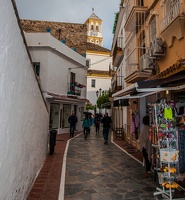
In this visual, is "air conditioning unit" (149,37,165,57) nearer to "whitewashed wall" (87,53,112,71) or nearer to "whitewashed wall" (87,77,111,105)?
"whitewashed wall" (87,53,112,71)

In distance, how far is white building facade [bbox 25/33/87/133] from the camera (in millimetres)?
17859

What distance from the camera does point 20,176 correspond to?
3740 millimetres

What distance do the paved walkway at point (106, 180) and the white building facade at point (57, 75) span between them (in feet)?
33.9

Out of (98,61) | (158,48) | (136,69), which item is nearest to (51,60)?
(136,69)

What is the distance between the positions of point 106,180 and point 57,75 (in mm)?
14568

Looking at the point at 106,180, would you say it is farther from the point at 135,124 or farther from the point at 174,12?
the point at 174,12

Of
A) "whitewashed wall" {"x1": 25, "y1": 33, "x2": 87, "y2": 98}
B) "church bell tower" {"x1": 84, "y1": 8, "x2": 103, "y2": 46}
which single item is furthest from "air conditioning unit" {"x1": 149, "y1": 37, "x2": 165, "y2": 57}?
"church bell tower" {"x1": 84, "y1": 8, "x2": 103, "y2": 46}

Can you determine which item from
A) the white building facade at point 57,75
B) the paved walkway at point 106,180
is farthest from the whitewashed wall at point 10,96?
the white building facade at point 57,75

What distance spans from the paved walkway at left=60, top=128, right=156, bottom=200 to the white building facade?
10326mm

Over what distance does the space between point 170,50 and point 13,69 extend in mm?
6492

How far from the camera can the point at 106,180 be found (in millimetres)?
5941

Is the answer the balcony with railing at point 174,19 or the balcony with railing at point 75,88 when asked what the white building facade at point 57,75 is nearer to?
the balcony with railing at point 75,88

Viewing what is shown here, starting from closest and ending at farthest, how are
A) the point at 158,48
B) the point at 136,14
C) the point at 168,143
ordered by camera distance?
the point at 168,143 → the point at 158,48 → the point at 136,14

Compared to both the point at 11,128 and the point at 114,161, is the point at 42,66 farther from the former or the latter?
the point at 11,128
